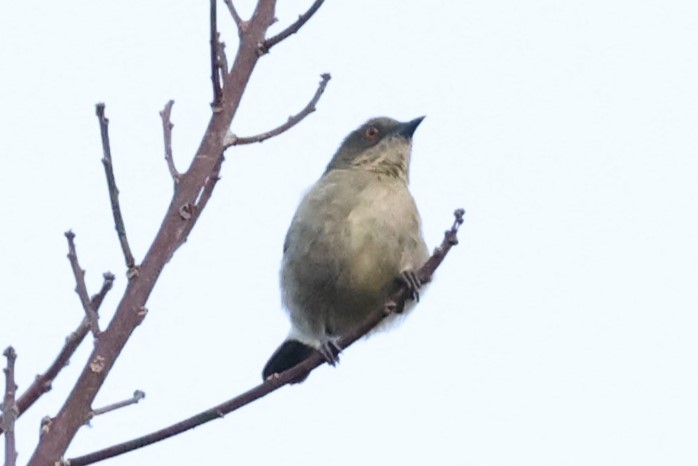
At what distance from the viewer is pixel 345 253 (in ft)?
19.6

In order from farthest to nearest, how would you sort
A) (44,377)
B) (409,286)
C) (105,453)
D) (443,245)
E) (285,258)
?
(285,258)
(409,286)
(443,245)
(44,377)
(105,453)

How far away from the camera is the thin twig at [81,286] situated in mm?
2984

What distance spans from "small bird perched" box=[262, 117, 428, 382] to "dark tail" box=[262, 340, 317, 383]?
313 millimetres

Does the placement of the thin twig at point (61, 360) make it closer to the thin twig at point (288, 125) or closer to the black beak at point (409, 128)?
the thin twig at point (288, 125)

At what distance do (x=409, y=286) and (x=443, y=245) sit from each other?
4.77 ft

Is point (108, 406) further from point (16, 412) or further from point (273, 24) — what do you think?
point (273, 24)

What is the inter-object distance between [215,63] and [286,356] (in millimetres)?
4101

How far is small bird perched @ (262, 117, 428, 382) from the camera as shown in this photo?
5.90m

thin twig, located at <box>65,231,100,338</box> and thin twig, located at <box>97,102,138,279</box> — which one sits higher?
thin twig, located at <box>97,102,138,279</box>

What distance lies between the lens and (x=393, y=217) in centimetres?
610

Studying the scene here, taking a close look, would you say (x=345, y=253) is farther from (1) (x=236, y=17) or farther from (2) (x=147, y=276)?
(2) (x=147, y=276)

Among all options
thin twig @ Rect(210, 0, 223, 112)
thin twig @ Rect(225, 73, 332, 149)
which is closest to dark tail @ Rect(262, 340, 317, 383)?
thin twig @ Rect(225, 73, 332, 149)

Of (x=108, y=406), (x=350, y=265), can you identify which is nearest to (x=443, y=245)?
(x=108, y=406)

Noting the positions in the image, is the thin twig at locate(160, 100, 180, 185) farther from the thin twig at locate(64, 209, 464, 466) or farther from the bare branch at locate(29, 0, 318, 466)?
the thin twig at locate(64, 209, 464, 466)
